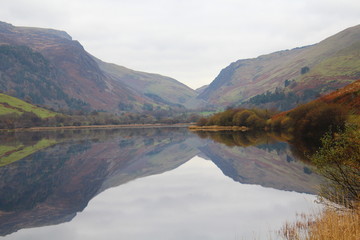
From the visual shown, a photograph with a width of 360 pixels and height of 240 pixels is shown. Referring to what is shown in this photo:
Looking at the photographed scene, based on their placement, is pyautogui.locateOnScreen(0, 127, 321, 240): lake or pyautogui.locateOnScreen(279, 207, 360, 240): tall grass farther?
pyautogui.locateOnScreen(0, 127, 321, 240): lake

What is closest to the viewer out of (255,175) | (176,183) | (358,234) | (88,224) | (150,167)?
(358,234)

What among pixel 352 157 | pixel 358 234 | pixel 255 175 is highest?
pixel 352 157

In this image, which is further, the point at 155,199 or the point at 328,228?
the point at 155,199

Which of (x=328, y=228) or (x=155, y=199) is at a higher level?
(x=328, y=228)

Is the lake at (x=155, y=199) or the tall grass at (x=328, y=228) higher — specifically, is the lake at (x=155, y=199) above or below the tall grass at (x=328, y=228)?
below

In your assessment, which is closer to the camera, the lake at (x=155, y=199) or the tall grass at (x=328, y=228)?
the tall grass at (x=328, y=228)

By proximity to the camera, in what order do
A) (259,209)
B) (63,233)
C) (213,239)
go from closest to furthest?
(213,239), (63,233), (259,209)

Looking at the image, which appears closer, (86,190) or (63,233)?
(63,233)

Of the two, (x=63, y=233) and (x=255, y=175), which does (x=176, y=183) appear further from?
(x=63, y=233)

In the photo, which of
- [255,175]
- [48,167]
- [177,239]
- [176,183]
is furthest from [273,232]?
[48,167]

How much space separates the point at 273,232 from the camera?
16.5 metres

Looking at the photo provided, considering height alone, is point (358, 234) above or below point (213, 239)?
above

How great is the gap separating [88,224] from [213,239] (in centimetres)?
741

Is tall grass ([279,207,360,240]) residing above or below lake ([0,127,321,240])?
above
